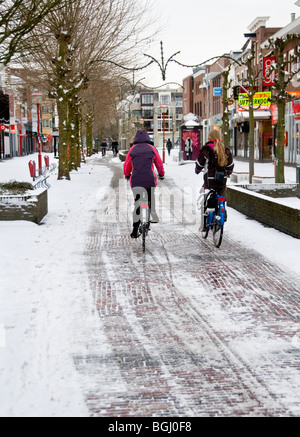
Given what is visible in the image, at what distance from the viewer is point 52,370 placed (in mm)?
A: 4379

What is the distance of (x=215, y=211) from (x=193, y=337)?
4957 millimetres

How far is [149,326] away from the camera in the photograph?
550 cm

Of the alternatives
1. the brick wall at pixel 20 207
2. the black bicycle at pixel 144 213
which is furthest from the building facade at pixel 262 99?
the black bicycle at pixel 144 213

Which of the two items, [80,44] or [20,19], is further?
[80,44]

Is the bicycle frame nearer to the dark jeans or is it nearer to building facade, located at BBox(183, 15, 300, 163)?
the dark jeans

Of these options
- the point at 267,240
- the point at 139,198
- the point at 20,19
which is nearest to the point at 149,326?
the point at 139,198

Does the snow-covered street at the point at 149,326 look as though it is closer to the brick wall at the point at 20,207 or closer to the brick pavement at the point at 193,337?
the brick pavement at the point at 193,337

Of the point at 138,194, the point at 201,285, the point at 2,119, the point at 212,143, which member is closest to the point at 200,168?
the point at 212,143

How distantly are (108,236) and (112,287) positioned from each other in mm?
3943

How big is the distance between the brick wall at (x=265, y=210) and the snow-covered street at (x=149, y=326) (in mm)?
Answer: 297

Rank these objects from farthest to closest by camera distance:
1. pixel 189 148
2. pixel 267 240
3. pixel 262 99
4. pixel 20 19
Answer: pixel 189 148 → pixel 262 99 → pixel 20 19 → pixel 267 240

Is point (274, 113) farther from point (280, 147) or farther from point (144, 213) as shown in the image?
point (144, 213)

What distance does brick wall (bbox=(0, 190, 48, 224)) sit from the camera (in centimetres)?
1198

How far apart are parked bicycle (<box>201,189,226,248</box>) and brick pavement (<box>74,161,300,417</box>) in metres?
0.68
